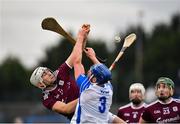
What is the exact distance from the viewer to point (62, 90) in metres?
10.3

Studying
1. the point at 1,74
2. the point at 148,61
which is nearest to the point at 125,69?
the point at 148,61

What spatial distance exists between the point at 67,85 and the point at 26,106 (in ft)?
109

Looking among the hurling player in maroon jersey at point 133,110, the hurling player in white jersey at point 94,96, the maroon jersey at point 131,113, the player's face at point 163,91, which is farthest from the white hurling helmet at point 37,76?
the maroon jersey at point 131,113

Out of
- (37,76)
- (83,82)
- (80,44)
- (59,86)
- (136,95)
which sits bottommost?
(83,82)

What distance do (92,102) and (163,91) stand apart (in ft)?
8.44

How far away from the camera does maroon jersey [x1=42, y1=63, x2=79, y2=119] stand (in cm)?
1011

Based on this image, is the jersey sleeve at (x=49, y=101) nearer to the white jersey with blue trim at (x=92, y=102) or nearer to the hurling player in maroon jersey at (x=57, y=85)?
the hurling player in maroon jersey at (x=57, y=85)

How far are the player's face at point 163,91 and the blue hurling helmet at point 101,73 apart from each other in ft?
8.21

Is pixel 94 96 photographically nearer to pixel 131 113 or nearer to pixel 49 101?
pixel 49 101

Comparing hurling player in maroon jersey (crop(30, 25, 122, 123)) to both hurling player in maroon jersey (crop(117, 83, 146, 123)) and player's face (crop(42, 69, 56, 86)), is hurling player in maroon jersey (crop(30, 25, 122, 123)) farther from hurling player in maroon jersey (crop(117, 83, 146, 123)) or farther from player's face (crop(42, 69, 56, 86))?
hurling player in maroon jersey (crop(117, 83, 146, 123))

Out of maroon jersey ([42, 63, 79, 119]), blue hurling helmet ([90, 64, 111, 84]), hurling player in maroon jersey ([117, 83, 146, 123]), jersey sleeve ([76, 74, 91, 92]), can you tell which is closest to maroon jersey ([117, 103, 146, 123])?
hurling player in maroon jersey ([117, 83, 146, 123])

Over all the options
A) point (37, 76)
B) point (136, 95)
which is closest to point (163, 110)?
point (136, 95)

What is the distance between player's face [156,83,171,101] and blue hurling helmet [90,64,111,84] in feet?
8.21

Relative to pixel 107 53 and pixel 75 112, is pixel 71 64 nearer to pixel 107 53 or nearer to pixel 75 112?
pixel 75 112
